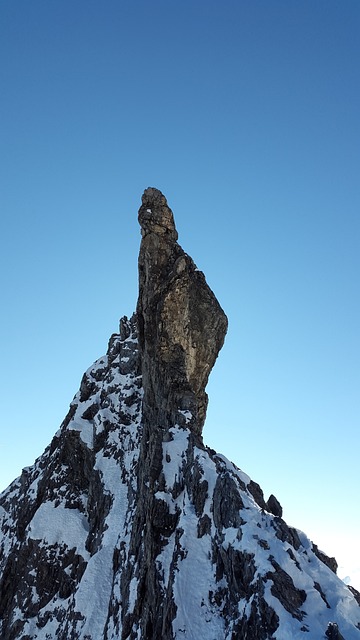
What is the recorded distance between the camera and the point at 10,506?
7906 cm

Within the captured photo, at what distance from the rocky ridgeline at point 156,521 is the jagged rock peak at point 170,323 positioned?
0.17 meters

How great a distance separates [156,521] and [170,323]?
21792 mm

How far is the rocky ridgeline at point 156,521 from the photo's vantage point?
110 ft

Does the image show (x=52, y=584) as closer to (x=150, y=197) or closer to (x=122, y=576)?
(x=122, y=576)

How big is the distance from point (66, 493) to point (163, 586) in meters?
35.2

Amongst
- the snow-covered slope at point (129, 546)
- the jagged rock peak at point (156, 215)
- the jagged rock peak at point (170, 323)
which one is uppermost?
the jagged rock peak at point (156, 215)

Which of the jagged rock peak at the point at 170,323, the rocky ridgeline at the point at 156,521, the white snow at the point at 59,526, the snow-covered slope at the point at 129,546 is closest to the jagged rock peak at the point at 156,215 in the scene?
the jagged rock peak at the point at 170,323

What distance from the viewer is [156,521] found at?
142ft

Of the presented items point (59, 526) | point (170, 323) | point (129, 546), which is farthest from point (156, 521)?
point (59, 526)

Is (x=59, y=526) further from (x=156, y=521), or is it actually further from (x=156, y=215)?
(x=156, y=215)

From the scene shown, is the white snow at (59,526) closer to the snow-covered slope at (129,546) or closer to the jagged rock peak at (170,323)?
the snow-covered slope at (129,546)

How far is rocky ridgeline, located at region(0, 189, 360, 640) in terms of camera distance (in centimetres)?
3347

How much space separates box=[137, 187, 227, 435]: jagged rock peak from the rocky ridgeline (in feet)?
0.56

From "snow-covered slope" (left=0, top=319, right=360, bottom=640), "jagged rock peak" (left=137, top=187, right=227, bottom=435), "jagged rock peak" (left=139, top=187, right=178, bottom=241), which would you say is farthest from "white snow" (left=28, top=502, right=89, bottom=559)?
"jagged rock peak" (left=139, top=187, right=178, bottom=241)
